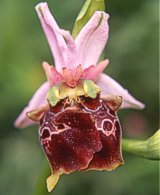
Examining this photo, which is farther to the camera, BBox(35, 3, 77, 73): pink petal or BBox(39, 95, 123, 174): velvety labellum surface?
BBox(35, 3, 77, 73): pink petal

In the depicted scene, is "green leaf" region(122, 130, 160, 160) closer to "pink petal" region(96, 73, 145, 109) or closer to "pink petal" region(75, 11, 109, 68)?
"pink petal" region(96, 73, 145, 109)

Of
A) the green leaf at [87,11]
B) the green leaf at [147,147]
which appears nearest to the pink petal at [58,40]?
the green leaf at [87,11]

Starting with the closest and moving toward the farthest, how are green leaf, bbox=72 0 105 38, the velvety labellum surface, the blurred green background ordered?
the velvety labellum surface
green leaf, bbox=72 0 105 38
the blurred green background

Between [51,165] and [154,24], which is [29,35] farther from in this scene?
[51,165]

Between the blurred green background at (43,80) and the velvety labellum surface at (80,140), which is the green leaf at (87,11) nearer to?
the velvety labellum surface at (80,140)

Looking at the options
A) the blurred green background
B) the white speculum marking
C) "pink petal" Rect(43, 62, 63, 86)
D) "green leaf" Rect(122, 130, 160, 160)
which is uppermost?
"pink petal" Rect(43, 62, 63, 86)

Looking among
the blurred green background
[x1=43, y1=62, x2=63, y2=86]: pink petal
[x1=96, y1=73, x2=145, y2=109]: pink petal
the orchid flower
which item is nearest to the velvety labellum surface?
the orchid flower

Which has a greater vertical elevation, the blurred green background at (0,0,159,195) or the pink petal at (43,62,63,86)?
the pink petal at (43,62,63,86)
